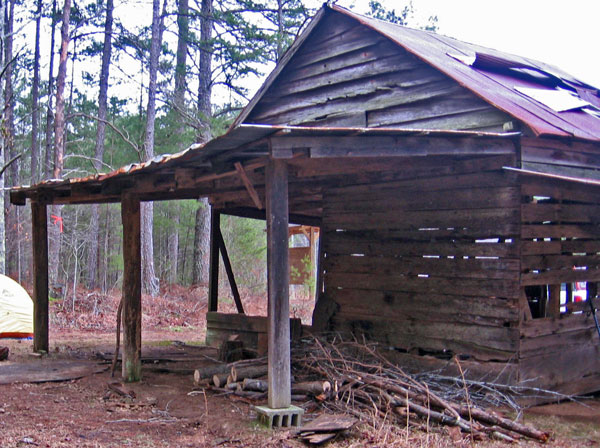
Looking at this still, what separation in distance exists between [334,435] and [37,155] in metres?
27.4

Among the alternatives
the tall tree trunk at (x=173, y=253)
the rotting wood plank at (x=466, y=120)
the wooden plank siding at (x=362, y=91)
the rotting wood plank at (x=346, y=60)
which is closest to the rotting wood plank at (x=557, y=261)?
the wooden plank siding at (x=362, y=91)

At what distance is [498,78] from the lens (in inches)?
402

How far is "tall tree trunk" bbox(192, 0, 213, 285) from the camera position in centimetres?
2131

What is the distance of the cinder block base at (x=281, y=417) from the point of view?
253 inches

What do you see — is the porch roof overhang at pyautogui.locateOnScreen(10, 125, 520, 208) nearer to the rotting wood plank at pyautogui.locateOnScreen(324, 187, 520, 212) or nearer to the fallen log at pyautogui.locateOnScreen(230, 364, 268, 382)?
the rotting wood plank at pyautogui.locateOnScreen(324, 187, 520, 212)

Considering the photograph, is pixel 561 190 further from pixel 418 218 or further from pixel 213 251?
pixel 213 251

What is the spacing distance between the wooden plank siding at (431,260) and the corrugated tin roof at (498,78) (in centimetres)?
94

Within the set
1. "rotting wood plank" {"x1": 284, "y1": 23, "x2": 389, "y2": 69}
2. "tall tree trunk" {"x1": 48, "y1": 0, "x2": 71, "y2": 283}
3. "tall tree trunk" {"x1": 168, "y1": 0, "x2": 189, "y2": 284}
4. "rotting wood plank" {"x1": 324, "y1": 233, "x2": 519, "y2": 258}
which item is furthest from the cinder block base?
"tall tree trunk" {"x1": 168, "y1": 0, "x2": 189, "y2": 284}

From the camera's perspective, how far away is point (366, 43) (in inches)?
428

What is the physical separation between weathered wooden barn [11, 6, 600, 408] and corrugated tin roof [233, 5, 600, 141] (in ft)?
0.16

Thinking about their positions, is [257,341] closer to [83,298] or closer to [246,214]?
[246,214]

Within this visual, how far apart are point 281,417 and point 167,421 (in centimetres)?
130

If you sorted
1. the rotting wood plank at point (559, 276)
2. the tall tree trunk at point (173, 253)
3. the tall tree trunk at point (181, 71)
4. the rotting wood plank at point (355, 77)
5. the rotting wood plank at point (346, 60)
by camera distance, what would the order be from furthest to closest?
the tall tree trunk at point (173, 253), the tall tree trunk at point (181, 71), the rotting wood plank at point (346, 60), the rotting wood plank at point (355, 77), the rotting wood plank at point (559, 276)

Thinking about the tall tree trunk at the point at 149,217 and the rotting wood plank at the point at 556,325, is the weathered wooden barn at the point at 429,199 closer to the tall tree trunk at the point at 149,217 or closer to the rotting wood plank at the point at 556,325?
the rotting wood plank at the point at 556,325
